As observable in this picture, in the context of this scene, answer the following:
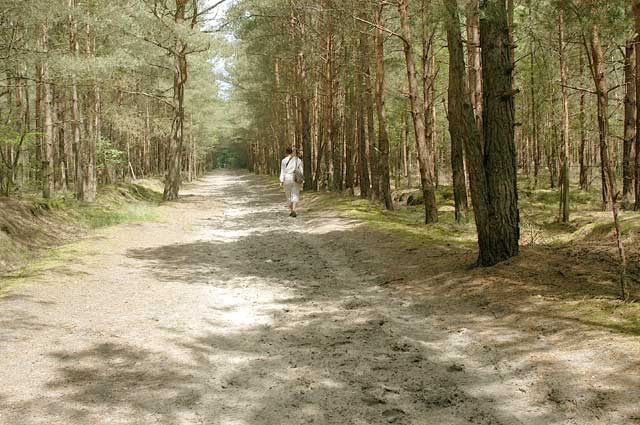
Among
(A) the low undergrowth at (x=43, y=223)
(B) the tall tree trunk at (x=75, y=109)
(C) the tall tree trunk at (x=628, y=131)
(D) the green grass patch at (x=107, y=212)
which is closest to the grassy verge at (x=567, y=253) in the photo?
(C) the tall tree trunk at (x=628, y=131)

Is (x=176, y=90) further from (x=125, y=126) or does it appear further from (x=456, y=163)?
(x=456, y=163)

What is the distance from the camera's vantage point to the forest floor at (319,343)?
3.82 metres

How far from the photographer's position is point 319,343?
17.5 ft

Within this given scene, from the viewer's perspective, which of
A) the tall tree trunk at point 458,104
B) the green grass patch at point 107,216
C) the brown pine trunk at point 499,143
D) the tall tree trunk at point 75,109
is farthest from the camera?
the tall tree trunk at point 75,109

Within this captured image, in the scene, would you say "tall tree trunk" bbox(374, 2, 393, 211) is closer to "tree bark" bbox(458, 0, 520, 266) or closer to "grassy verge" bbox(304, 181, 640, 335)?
"grassy verge" bbox(304, 181, 640, 335)

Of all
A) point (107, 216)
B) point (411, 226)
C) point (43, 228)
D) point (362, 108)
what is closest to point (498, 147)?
point (411, 226)

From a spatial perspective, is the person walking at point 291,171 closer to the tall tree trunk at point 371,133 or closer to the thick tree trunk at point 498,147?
the tall tree trunk at point 371,133

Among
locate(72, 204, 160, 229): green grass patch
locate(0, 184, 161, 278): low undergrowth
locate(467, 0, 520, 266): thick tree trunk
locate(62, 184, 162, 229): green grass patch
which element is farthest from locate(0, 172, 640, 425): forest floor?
locate(62, 184, 162, 229): green grass patch

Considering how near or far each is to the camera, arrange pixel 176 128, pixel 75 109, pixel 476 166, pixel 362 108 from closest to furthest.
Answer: pixel 476 166 < pixel 362 108 < pixel 75 109 < pixel 176 128

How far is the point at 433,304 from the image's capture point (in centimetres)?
661

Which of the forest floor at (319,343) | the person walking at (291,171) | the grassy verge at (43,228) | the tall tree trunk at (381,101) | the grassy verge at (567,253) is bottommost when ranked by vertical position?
the forest floor at (319,343)

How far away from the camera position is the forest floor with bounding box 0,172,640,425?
3.82m

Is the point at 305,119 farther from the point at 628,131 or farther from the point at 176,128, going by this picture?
the point at 628,131

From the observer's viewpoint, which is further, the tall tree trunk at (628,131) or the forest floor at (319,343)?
the tall tree trunk at (628,131)
